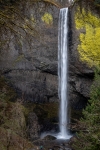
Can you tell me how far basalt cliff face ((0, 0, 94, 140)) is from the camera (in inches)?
790

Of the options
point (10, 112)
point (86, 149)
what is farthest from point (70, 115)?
point (10, 112)

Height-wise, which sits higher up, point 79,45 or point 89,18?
point 89,18

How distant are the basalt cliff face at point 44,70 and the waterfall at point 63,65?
29 cm

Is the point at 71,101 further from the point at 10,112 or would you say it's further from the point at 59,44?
the point at 10,112

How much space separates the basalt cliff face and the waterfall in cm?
29

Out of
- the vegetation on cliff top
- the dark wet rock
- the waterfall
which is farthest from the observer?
the waterfall

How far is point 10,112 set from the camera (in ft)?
33.1

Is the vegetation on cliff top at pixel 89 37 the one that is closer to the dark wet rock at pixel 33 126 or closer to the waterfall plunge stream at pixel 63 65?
the waterfall plunge stream at pixel 63 65

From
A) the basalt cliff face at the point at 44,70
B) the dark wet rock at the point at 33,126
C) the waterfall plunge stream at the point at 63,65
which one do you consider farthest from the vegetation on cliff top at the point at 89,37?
the dark wet rock at the point at 33,126

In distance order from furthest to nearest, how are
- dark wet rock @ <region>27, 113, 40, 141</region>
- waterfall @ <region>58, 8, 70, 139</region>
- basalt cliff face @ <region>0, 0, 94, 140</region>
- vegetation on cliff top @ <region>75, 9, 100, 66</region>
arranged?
1. waterfall @ <region>58, 8, 70, 139</region>
2. basalt cliff face @ <region>0, 0, 94, 140</region>
3. vegetation on cliff top @ <region>75, 9, 100, 66</region>
4. dark wet rock @ <region>27, 113, 40, 141</region>

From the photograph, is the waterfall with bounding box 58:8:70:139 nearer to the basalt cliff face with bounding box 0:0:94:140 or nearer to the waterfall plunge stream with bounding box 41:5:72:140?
the waterfall plunge stream with bounding box 41:5:72:140

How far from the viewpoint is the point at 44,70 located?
818 inches

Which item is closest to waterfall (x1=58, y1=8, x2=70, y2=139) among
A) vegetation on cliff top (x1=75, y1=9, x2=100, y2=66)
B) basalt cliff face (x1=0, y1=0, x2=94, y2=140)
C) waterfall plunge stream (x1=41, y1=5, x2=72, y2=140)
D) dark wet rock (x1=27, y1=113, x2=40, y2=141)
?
waterfall plunge stream (x1=41, y1=5, x2=72, y2=140)

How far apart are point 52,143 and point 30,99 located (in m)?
5.47
